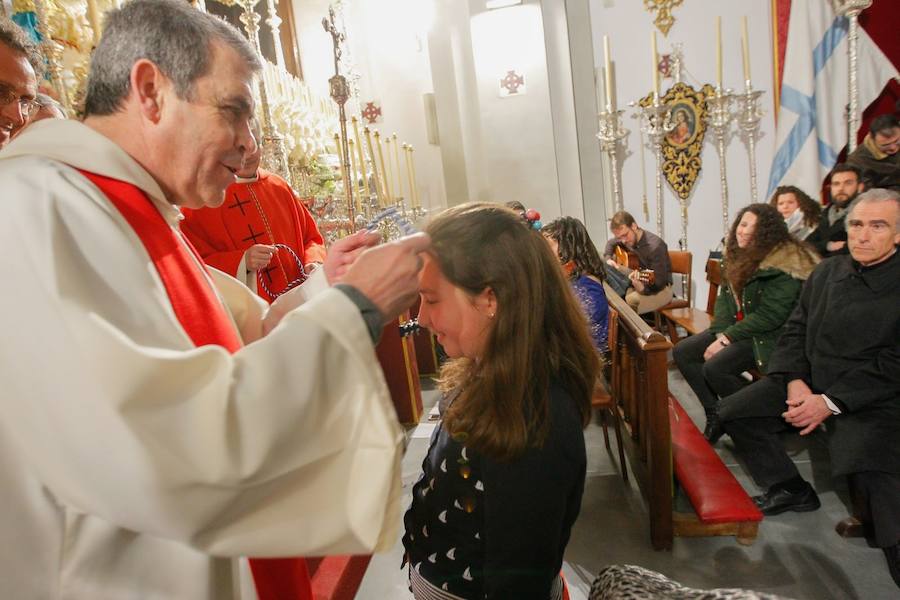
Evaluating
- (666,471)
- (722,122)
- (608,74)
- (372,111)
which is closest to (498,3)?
(608,74)

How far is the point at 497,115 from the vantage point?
719 centimetres

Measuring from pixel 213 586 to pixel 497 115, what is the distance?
683 centimetres

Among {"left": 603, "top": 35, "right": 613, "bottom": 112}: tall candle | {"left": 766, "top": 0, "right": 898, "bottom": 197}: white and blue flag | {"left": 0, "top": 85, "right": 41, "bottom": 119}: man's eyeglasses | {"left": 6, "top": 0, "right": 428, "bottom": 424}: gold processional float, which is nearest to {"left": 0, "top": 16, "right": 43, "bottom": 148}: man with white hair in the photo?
{"left": 0, "top": 85, "right": 41, "bottom": 119}: man's eyeglasses

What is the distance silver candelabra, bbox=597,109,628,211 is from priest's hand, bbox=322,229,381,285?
625cm

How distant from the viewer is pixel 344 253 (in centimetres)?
142

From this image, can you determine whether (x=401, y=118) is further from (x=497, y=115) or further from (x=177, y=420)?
(x=177, y=420)

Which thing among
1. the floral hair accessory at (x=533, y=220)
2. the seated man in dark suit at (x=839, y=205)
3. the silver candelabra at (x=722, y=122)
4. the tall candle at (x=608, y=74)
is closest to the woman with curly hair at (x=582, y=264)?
the floral hair accessory at (x=533, y=220)

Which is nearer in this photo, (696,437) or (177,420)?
(177,420)

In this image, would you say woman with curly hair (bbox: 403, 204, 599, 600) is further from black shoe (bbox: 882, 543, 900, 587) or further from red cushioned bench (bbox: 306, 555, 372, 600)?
black shoe (bbox: 882, 543, 900, 587)

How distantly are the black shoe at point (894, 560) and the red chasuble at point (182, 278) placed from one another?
2738 millimetres

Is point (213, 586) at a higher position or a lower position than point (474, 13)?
lower

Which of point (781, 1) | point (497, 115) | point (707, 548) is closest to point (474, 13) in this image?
point (497, 115)

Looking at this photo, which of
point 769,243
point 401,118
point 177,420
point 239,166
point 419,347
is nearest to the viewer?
point 177,420

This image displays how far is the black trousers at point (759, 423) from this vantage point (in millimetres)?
3318
